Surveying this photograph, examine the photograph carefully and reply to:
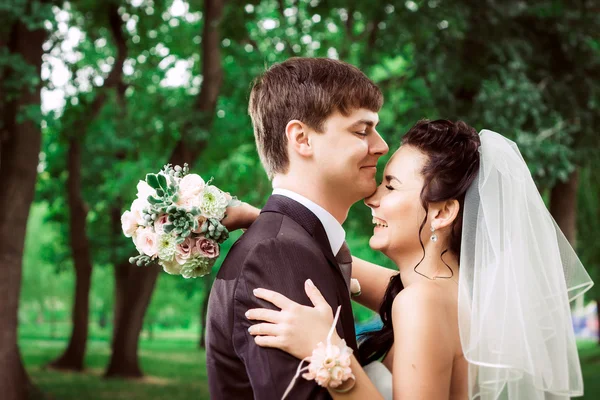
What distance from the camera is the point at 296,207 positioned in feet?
10.1

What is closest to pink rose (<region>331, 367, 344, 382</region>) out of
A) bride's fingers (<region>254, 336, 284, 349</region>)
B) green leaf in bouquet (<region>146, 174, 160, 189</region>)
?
bride's fingers (<region>254, 336, 284, 349</region>)

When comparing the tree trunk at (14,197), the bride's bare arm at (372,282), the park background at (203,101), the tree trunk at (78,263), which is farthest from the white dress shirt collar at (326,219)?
the tree trunk at (78,263)

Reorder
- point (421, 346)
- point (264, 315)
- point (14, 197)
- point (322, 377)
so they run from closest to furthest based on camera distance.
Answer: point (322, 377) < point (264, 315) < point (421, 346) < point (14, 197)

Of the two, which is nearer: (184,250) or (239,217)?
(184,250)

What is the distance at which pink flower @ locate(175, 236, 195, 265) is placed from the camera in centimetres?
315

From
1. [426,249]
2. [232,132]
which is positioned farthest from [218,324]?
[232,132]

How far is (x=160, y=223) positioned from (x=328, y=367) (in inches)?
40.2

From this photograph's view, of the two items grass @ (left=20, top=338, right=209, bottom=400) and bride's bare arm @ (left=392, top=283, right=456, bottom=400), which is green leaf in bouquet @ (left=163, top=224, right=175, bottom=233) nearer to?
bride's bare arm @ (left=392, top=283, right=456, bottom=400)

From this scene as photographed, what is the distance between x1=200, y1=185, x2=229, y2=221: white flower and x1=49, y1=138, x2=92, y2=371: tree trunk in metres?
13.0

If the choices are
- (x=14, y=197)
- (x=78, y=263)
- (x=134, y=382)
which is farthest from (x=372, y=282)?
(x=78, y=263)

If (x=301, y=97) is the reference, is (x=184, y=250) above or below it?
below

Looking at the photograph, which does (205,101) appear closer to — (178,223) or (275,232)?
(178,223)

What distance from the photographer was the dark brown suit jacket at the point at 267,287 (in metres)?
2.71

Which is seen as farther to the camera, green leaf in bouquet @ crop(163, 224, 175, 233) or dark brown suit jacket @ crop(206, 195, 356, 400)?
green leaf in bouquet @ crop(163, 224, 175, 233)
